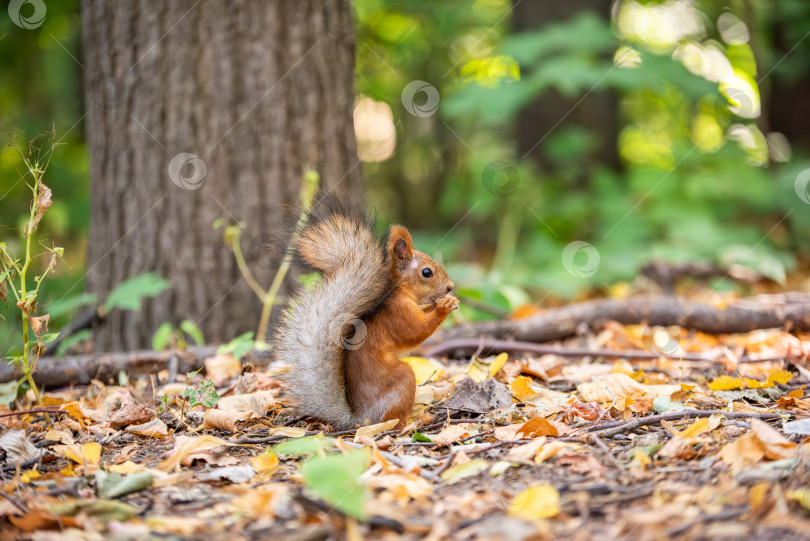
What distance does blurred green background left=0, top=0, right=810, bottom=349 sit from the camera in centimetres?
531

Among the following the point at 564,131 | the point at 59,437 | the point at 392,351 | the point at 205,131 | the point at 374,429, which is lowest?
the point at 59,437

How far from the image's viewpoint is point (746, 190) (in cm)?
585

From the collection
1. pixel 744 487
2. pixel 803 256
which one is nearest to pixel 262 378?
pixel 744 487

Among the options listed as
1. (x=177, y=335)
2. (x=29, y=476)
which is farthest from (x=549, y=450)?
(x=177, y=335)

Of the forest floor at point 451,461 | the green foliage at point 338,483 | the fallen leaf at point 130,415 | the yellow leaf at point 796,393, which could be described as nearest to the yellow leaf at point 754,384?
the forest floor at point 451,461

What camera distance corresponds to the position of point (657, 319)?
12.1 feet

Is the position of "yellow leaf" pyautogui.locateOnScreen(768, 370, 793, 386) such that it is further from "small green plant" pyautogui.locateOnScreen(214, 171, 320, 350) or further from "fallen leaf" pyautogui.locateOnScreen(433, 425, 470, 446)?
"small green plant" pyautogui.locateOnScreen(214, 171, 320, 350)

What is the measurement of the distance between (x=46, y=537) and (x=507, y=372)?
194cm

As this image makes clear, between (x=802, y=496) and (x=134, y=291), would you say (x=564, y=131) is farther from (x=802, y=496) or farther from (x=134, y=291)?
(x=802, y=496)

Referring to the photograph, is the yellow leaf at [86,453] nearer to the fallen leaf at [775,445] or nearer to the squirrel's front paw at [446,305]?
the squirrel's front paw at [446,305]

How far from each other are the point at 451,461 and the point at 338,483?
1.87 ft

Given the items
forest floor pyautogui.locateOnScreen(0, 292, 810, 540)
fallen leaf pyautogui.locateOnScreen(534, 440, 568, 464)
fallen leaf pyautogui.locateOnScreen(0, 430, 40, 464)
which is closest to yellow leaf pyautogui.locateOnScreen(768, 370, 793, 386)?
forest floor pyautogui.locateOnScreen(0, 292, 810, 540)

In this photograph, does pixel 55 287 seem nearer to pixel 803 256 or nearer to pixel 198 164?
pixel 198 164

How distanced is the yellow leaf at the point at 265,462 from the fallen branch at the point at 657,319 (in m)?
1.69
